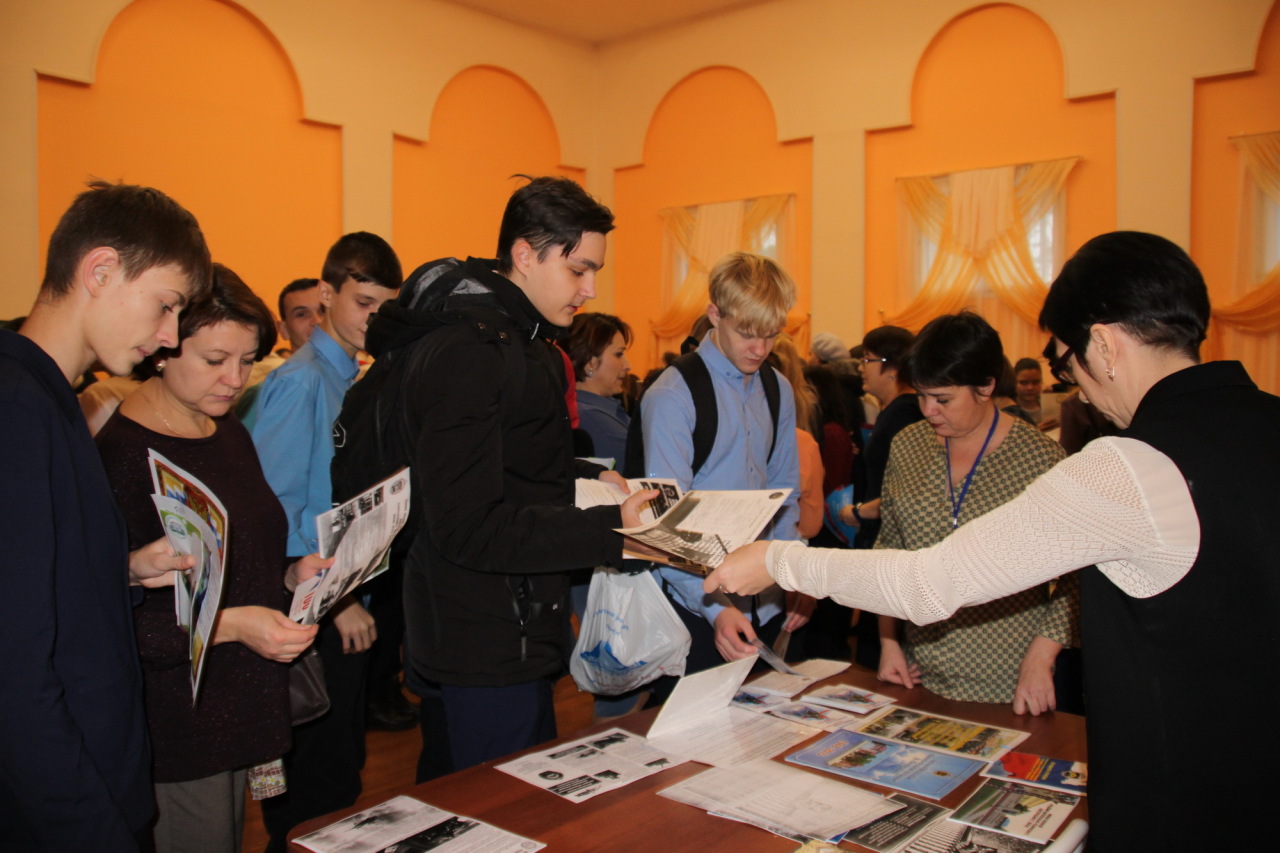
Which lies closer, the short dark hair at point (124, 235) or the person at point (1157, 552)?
the person at point (1157, 552)

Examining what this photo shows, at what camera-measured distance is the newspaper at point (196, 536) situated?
1.32 metres

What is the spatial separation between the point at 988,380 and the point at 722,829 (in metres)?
1.34

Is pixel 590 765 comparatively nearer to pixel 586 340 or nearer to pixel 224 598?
pixel 224 598

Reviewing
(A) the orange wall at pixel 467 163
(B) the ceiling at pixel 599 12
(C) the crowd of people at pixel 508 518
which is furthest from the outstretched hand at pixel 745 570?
(B) the ceiling at pixel 599 12

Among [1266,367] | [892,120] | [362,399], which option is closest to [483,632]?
[362,399]

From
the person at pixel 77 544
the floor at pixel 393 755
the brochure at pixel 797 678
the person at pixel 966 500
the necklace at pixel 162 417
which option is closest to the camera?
the person at pixel 77 544

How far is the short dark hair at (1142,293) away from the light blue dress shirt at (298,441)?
1840 mm

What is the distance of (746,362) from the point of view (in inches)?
95.0

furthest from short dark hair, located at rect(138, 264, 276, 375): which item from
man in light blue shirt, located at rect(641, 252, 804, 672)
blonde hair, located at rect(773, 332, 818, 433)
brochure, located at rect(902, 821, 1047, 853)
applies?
blonde hair, located at rect(773, 332, 818, 433)

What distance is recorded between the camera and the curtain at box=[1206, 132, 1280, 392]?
766 centimetres

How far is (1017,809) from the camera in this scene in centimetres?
139

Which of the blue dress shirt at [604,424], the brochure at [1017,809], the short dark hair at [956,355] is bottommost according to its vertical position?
the brochure at [1017,809]

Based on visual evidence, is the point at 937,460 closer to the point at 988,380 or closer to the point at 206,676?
the point at 988,380

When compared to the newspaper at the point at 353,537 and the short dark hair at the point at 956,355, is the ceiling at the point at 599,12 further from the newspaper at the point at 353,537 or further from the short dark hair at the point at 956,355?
the newspaper at the point at 353,537
